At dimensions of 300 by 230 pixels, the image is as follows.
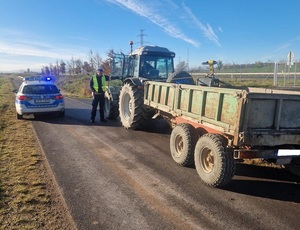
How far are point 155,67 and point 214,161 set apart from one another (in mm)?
5319

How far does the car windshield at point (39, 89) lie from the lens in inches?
414

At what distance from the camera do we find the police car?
10.4 m

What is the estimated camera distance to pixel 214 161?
15.0 ft

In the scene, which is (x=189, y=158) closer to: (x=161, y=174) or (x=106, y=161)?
(x=161, y=174)

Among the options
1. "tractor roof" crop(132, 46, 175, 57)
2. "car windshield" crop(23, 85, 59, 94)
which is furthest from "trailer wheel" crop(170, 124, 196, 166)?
"car windshield" crop(23, 85, 59, 94)

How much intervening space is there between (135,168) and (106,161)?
748 mm

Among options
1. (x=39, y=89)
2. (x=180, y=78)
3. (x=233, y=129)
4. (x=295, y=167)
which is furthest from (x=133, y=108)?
(x=295, y=167)

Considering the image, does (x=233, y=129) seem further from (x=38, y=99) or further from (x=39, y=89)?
(x=39, y=89)

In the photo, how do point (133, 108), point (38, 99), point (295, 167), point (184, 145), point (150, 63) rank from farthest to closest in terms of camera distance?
point (38, 99) → point (150, 63) → point (133, 108) → point (184, 145) → point (295, 167)

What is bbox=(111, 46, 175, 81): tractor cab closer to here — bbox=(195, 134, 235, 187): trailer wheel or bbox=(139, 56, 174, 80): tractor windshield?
bbox=(139, 56, 174, 80): tractor windshield

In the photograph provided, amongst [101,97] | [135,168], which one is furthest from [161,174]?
[101,97]

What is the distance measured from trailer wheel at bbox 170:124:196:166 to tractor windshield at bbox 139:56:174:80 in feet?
12.1

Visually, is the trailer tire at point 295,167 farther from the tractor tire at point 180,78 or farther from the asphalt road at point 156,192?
the tractor tire at point 180,78

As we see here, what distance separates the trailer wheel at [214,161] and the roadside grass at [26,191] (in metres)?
2.34
